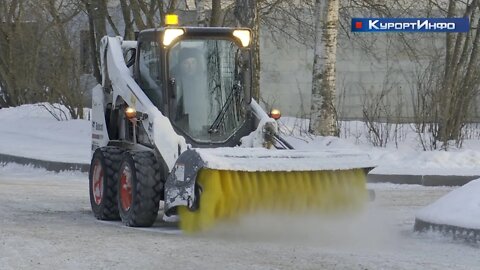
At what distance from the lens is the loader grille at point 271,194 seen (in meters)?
9.10

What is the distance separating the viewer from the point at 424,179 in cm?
1513

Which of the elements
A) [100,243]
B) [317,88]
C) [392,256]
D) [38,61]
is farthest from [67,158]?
[38,61]

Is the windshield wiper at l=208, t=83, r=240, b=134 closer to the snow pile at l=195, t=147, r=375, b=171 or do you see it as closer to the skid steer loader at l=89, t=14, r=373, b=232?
the skid steer loader at l=89, t=14, r=373, b=232

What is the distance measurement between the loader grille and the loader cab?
1.20 m

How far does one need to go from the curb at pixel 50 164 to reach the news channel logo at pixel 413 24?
814cm

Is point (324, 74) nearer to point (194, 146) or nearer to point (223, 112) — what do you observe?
point (223, 112)

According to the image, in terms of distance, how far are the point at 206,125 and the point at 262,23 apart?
1703 cm

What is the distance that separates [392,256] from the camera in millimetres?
8297

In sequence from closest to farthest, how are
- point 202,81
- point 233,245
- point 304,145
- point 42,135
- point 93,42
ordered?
point 233,245, point 202,81, point 304,145, point 42,135, point 93,42

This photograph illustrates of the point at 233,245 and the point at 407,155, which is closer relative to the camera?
the point at 233,245

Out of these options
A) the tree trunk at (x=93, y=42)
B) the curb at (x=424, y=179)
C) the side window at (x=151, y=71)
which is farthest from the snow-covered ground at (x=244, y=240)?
the tree trunk at (x=93, y=42)

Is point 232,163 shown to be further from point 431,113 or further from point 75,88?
point 75,88

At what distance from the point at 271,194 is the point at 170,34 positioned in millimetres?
2182

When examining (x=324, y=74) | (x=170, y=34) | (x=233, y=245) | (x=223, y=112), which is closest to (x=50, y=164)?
(x=324, y=74)
